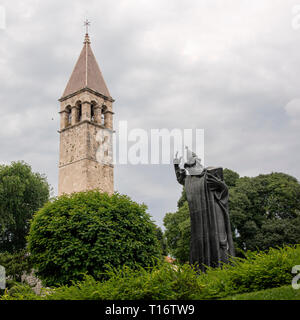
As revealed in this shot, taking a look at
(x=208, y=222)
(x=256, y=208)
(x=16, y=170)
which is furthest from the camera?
(x=16, y=170)

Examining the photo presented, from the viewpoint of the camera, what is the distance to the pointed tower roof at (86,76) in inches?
1698

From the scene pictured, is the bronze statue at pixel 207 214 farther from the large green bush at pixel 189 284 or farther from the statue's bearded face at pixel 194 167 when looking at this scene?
the large green bush at pixel 189 284

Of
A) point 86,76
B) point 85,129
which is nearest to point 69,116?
point 85,129

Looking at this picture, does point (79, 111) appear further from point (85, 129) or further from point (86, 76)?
point (86, 76)

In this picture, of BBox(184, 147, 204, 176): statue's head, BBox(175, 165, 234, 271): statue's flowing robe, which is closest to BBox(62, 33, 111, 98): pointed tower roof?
BBox(184, 147, 204, 176): statue's head

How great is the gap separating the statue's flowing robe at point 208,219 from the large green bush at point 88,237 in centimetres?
857

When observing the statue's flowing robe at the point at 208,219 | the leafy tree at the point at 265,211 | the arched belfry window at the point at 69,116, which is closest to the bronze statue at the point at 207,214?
the statue's flowing robe at the point at 208,219

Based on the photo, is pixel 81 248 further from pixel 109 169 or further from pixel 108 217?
pixel 109 169

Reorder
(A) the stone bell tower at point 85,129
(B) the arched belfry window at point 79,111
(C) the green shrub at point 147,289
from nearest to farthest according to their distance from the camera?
(C) the green shrub at point 147,289, (A) the stone bell tower at point 85,129, (B) the arched belfry window at point 79,111

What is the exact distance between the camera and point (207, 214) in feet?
33.5

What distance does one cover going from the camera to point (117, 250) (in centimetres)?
1888

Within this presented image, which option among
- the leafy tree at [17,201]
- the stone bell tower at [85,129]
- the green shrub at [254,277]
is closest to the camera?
the green shrub at [254,277]

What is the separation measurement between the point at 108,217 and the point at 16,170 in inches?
753
